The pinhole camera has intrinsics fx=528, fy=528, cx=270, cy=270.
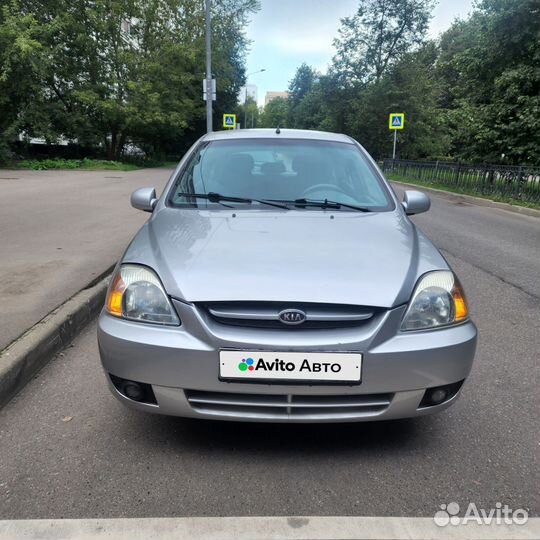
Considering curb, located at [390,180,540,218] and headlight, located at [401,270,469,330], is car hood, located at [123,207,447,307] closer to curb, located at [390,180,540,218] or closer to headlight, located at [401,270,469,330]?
headlight, located at [401,270,469,330]

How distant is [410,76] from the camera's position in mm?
32406

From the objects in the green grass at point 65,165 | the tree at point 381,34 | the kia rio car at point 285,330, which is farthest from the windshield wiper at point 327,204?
the tree at point 381,34

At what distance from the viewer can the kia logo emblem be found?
2.22m

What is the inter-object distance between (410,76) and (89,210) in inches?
1080

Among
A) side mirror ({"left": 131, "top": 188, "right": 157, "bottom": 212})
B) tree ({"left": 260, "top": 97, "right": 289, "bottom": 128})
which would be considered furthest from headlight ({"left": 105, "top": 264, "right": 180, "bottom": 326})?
tree ({"left": 260, "top": 97, "right": 289, "bottom": 128})

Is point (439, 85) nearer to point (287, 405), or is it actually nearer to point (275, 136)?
point (275, 136)

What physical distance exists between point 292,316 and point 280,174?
1681mm

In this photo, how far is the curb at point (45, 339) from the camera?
310 cm

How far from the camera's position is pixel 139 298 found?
2.41 m

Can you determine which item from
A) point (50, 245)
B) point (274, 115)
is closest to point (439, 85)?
point (50, 245)

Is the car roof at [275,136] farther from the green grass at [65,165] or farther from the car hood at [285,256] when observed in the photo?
the green grass at [65,165]

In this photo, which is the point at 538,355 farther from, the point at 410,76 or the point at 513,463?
the point at 410,76

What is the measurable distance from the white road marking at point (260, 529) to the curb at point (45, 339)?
1.20m

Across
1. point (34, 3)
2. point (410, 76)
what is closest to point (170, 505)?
point (34, 3)
